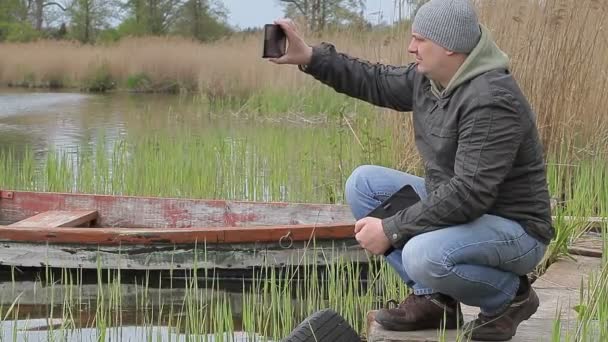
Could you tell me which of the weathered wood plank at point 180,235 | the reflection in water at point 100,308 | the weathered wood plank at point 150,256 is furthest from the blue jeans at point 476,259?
the weathered wood plank at point 150,256

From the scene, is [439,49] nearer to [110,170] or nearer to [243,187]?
[243,187]

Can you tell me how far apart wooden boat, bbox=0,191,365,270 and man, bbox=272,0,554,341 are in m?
1.58

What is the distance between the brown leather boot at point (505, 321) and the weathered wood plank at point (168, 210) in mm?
2457

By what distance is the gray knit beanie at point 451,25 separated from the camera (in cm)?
267

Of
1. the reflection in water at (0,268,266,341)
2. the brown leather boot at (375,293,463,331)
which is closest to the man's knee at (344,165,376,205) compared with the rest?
the brown leather boot at (375,293,463,331)

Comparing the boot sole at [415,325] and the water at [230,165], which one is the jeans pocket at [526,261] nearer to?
the boot sole at [415,325]

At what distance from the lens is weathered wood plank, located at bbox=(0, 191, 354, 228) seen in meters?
5.37

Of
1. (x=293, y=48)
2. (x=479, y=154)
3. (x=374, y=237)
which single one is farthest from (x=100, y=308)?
(x=479, y=154)

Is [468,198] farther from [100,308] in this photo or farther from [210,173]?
[210,173]

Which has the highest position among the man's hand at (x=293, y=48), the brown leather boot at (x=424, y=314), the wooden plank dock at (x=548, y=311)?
the man's hand at (x=293, y=48)

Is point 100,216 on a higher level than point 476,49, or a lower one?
lower

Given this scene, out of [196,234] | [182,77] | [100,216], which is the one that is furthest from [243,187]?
[182,77]

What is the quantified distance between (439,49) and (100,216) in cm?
341

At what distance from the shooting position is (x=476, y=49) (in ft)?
8.82
